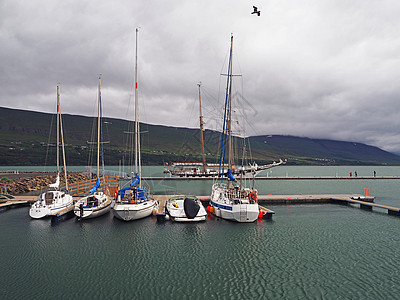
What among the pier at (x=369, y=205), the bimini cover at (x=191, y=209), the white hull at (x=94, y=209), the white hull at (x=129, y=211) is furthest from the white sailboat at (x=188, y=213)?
the pier at (x=369, y=205)

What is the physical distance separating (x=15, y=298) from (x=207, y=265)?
12.3m

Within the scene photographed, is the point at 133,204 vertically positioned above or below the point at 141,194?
below

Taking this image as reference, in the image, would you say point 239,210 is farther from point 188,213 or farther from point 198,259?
point 198,259

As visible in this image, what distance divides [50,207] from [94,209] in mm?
5591

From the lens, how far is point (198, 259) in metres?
20.1

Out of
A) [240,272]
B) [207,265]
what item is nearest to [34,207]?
[207,265]

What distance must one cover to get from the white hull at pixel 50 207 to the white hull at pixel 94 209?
203 centimetres

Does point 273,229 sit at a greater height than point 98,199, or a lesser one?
lesser

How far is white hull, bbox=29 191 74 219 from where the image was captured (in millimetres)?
31016

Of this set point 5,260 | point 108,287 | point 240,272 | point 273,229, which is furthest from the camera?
point 273,229

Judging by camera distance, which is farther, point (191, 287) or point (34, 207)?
point (34, 207)

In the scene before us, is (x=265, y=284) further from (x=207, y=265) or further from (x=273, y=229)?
(x=273, y=229)

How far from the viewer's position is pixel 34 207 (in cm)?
3133

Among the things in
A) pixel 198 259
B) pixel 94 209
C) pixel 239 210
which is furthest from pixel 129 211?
pixel 239 210
